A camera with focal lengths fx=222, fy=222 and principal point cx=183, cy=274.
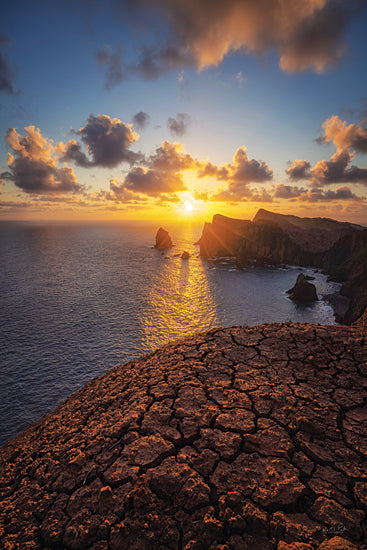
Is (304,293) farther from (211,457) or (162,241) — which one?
(162,241)

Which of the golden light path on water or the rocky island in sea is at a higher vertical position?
the rocky island in sea

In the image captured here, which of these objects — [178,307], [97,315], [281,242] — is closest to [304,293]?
[178,307]

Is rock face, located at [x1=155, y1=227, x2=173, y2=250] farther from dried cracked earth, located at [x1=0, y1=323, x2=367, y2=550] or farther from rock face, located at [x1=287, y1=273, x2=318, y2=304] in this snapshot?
dried cracked earth, located at [x1=0, y1=323, x2=367, y2=550]

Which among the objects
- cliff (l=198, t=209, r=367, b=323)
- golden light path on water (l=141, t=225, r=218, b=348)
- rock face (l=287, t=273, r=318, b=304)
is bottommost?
golden light path on water (l=141, t=225, r=218, b=348)

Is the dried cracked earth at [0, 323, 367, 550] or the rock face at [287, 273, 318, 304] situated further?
the rock face at [287, 273, 318, 304]

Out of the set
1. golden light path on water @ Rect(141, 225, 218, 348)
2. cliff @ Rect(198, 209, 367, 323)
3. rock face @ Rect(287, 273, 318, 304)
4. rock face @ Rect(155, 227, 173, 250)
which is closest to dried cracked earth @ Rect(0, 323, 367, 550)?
golden light path on water @ Rect(141, 225, 218, 348)

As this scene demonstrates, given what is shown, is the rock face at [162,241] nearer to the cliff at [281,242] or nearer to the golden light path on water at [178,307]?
the cliff at [281,242]
